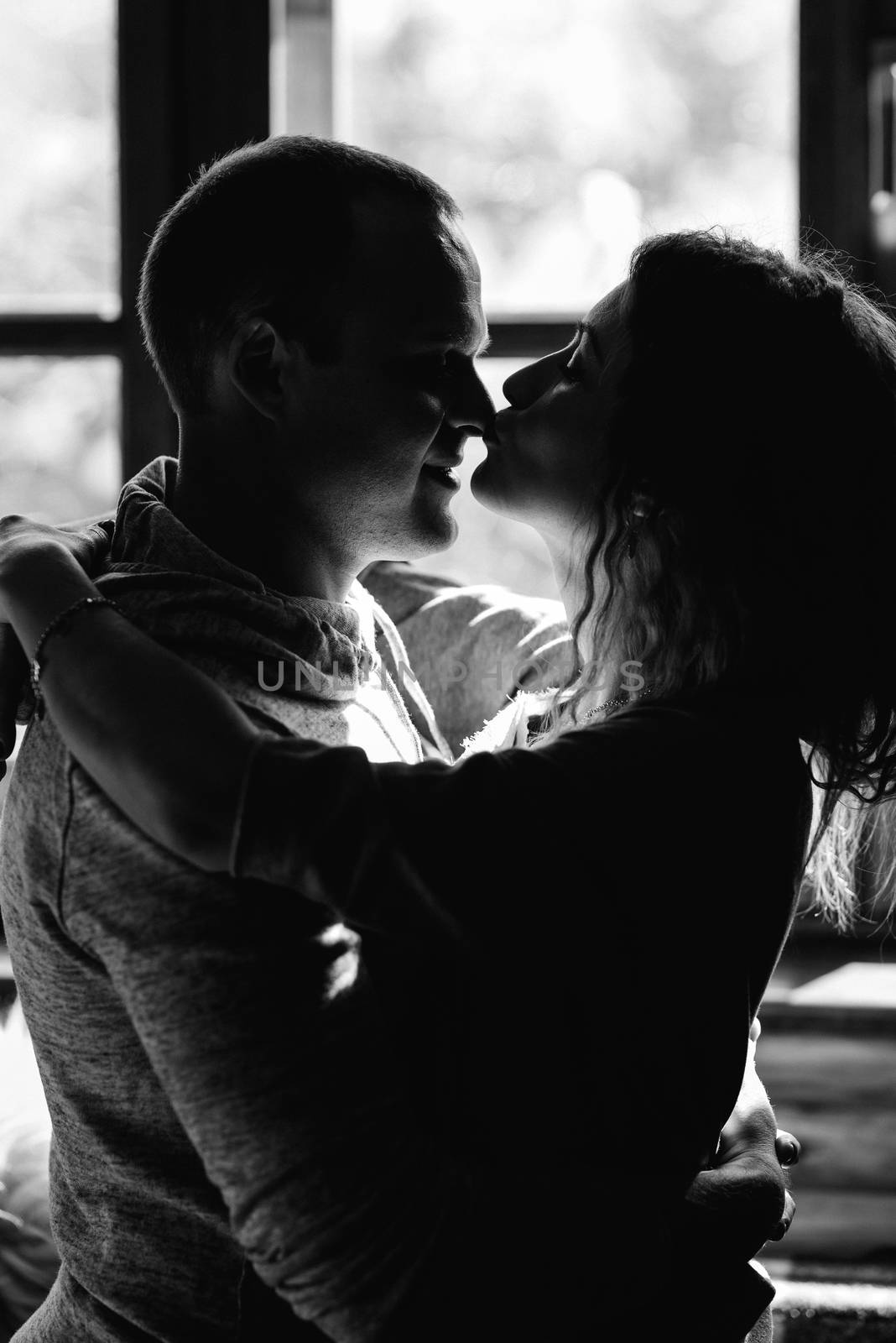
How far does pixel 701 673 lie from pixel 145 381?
123cm

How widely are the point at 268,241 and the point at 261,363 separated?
0.32ft

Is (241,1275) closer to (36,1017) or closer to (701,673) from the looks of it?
(36,1017)

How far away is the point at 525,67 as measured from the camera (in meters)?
1.91

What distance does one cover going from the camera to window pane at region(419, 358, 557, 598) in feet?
6.31

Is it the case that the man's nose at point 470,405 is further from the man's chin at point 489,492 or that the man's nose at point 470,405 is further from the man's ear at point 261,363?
the man's ear at point 261,363

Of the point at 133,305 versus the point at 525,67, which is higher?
the point at 525,67

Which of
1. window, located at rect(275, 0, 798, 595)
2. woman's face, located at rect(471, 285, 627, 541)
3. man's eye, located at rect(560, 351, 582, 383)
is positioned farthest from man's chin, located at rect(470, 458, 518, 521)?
window, located at rect(275, 0, 798, 595)

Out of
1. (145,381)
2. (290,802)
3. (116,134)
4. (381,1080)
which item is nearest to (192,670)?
(290,802)

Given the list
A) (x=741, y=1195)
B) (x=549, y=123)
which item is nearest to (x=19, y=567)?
(x=741, y=1195)

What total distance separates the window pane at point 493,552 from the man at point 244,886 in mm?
723

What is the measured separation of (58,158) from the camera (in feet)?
6.35

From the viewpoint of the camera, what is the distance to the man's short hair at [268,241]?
3.34 feet

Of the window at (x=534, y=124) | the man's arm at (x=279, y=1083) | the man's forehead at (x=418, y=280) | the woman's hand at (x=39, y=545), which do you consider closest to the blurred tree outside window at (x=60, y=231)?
the window at (x=534, y=124)

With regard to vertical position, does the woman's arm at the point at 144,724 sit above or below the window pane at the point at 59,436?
below
